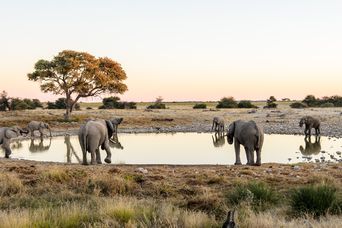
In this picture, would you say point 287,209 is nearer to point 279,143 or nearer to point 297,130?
point 279,143

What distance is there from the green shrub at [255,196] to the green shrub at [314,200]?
2.02ft

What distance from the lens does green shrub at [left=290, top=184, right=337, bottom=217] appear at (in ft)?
29.1

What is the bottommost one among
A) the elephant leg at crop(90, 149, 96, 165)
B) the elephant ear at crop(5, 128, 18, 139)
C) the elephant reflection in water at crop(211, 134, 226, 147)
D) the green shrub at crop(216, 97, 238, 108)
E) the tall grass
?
the elephant reflection in water at crop(211, 134, 226, 147)

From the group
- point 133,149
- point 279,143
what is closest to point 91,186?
point 133,149

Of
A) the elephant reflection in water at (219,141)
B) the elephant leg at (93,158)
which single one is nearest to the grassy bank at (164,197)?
the elephant leg at (93,158)

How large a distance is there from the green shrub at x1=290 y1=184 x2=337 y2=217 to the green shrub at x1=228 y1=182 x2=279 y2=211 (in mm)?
615

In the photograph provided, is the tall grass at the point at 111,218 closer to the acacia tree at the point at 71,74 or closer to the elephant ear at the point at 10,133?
the elephant ear at the point at 10,133

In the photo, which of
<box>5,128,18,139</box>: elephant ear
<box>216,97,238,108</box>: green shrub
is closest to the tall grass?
<box>5,128,18,139</box>: elephant ear

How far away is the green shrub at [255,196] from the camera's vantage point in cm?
944

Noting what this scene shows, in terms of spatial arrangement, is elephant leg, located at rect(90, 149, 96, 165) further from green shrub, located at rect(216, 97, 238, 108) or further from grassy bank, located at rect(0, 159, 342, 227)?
green shrub, located at rect(216, 97, 238, 108)

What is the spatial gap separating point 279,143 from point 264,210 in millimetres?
20249

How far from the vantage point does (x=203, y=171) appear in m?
14.3

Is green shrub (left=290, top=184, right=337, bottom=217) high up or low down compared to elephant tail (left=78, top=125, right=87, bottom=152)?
down

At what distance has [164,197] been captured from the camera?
10945mm
